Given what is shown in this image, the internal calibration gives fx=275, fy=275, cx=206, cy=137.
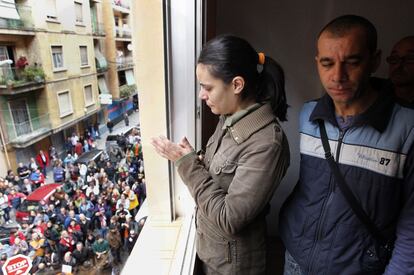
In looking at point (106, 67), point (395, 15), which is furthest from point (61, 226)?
point (395, 15)

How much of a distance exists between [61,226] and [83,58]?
0.41m

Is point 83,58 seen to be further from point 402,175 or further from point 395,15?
point 395,15

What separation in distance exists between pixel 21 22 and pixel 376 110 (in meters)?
0.90

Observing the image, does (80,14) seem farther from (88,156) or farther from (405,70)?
(405,70)

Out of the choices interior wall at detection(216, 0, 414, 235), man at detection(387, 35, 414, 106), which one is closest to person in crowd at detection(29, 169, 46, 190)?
man at detection(387, 35, 414, 106)

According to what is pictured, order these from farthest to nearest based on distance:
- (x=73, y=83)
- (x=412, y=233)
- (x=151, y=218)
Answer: (x=151, y=218), (x=412, y=233), (x=73, y=83)

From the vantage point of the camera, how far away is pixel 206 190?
833mm

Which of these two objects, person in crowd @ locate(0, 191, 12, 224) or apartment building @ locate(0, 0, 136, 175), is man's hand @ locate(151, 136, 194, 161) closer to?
apartment building @ locate(0, 0, 136, 175)

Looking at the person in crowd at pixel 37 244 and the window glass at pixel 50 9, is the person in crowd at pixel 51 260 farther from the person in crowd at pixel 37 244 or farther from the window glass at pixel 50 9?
the window glass at pixel 50 9

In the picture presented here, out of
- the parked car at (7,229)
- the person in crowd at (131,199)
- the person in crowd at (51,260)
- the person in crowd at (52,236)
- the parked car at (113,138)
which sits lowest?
the person in crowd at (131,199)

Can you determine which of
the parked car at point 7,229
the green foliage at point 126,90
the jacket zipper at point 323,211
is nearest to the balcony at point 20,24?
the parked car at point 7,229

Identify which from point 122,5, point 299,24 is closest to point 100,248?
point 122,5

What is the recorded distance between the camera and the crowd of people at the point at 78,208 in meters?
0.52

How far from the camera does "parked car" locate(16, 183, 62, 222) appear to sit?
0.52 meters
